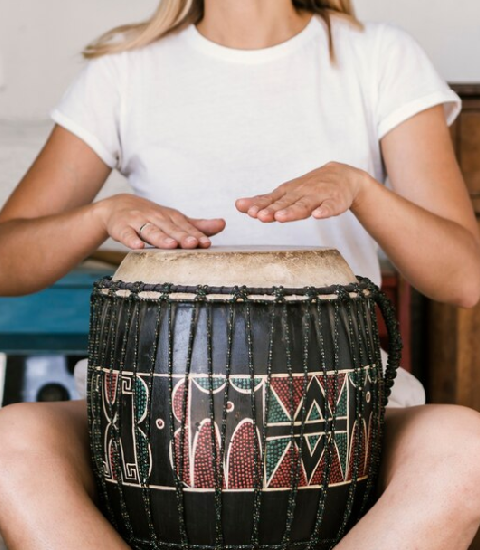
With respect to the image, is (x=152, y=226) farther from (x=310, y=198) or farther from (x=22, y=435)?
(x=22, y=435)

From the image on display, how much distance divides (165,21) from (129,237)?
68cm

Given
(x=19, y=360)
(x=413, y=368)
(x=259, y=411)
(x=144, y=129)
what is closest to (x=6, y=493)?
(x=259, y=411)

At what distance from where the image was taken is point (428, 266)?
1565 millimetres

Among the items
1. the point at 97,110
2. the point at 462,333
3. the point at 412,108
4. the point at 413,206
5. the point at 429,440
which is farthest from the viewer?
the point at 462,333

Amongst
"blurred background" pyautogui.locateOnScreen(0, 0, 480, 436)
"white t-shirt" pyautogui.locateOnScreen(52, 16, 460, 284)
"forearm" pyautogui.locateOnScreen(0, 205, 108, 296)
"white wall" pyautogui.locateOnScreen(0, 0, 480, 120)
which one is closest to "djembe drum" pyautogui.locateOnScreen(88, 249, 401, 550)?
"forearm" pyautogui.locateOnScreen(0, 205, 108, 296)

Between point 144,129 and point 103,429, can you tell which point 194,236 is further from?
point 144,129

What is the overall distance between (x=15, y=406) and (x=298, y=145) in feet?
2.29

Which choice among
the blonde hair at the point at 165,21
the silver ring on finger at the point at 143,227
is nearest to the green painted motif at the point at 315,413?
the silver ring on finger at the point at 143,227

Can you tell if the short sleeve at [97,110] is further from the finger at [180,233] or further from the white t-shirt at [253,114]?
the finger at [180,233]

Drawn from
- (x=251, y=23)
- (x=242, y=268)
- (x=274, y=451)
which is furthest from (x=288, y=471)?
(x=251, y=23)

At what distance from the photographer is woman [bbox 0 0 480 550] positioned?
1.54 meters

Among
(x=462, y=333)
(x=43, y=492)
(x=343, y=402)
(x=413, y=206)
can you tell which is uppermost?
(x=413, y=206)

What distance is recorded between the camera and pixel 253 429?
1.22 metres

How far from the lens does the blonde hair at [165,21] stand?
1881mm
